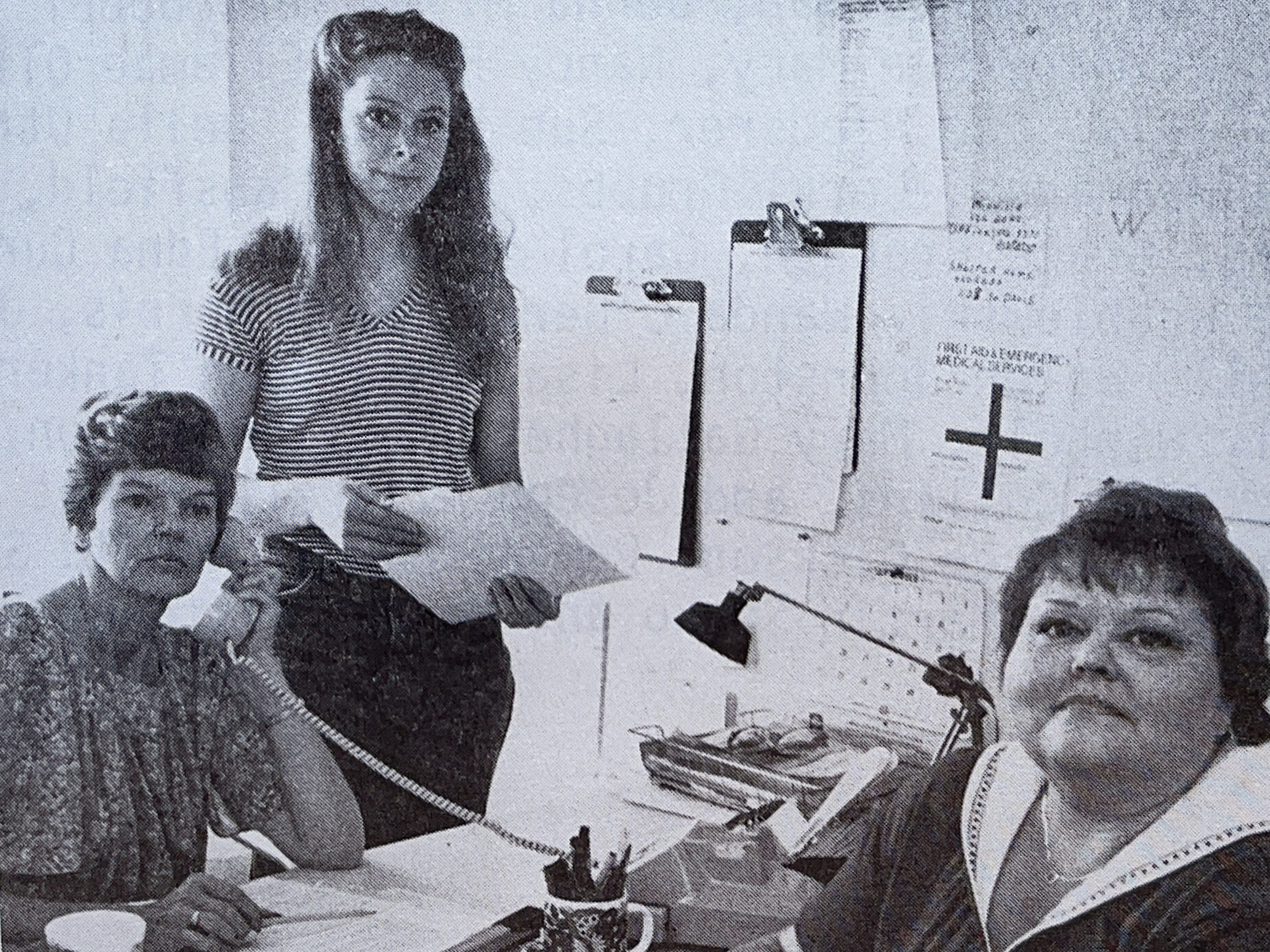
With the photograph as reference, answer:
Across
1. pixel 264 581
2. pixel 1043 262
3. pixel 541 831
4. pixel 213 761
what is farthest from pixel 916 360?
pixel 213 761

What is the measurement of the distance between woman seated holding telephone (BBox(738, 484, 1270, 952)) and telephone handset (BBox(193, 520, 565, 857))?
19.5 inches

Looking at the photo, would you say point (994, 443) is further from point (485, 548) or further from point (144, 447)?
point (144, 447)

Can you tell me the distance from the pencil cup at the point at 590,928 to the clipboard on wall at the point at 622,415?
1.11 ft

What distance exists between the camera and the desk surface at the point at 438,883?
148 centimetres

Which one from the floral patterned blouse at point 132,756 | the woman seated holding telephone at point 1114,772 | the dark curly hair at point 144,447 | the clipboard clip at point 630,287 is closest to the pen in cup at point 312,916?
the floral patterned blouse at point 132,756

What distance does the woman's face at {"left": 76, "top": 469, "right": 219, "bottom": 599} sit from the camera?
1544 mm

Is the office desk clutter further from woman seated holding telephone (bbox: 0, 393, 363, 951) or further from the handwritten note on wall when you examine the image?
woman seated holding telephone (bbox: 0, 393, 363, 951)

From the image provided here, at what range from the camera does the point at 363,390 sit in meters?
1.52

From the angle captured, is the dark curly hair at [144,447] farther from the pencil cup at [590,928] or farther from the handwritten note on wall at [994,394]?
the handwritten note on wall at [994,394]

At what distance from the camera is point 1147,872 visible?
3.99 ft

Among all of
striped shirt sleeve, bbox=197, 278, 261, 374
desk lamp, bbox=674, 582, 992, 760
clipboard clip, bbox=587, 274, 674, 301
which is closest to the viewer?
desk lamp, bbox=674, 582, 992, 760

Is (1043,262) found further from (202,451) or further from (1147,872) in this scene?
(202,451)

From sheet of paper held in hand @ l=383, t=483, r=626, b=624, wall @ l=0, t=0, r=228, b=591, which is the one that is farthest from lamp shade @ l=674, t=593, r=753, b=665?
wall @ l=0, t=0, r=228, b=591

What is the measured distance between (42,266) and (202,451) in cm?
29
